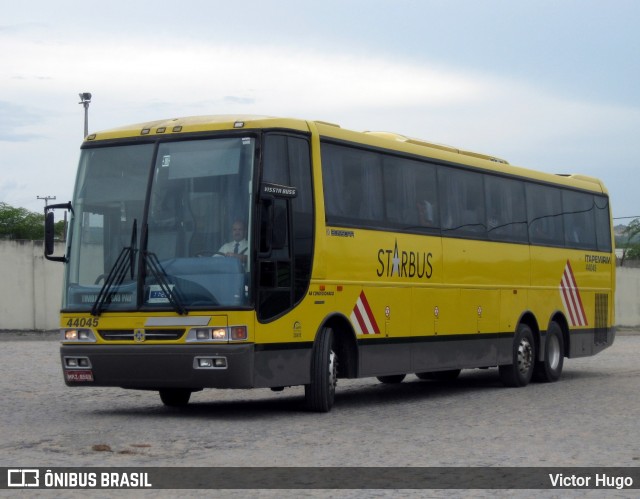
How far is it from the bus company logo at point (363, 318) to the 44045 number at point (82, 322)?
3242 millimetres

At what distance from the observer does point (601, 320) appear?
81.1 feet

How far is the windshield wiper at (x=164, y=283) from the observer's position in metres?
14.1

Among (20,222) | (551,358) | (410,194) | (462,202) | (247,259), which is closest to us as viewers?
(247,259)

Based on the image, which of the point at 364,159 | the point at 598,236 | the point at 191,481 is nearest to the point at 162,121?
the point at 364,159

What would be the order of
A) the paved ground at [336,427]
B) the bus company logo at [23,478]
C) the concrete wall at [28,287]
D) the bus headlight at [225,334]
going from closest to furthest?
the bus company logo at [23,478] < the paved ground at [336,427] < the bus headlight at [225,334] < the concrete wall at [28,287]

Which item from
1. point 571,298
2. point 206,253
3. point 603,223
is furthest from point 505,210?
point 206,253

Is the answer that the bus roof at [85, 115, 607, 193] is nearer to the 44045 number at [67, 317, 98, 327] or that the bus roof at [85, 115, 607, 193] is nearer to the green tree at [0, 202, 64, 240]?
the 44045 number at [67, 317, 98, 327]

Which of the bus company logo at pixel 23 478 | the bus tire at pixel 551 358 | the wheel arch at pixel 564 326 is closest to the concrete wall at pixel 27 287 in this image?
the wheel arch at pixel 564 326

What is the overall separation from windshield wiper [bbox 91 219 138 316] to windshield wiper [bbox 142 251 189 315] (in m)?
0.20

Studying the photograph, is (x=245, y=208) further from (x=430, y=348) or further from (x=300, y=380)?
(x=430, y=348)

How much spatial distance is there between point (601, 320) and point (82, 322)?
505 inches

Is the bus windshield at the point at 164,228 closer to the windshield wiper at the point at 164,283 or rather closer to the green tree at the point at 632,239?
the windshield wiper at the point at 164,283

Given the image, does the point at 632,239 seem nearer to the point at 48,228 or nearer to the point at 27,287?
the point at 27,287

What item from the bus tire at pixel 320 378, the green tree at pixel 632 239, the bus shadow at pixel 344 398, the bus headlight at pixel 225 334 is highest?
the green tree at pixel 632 239
